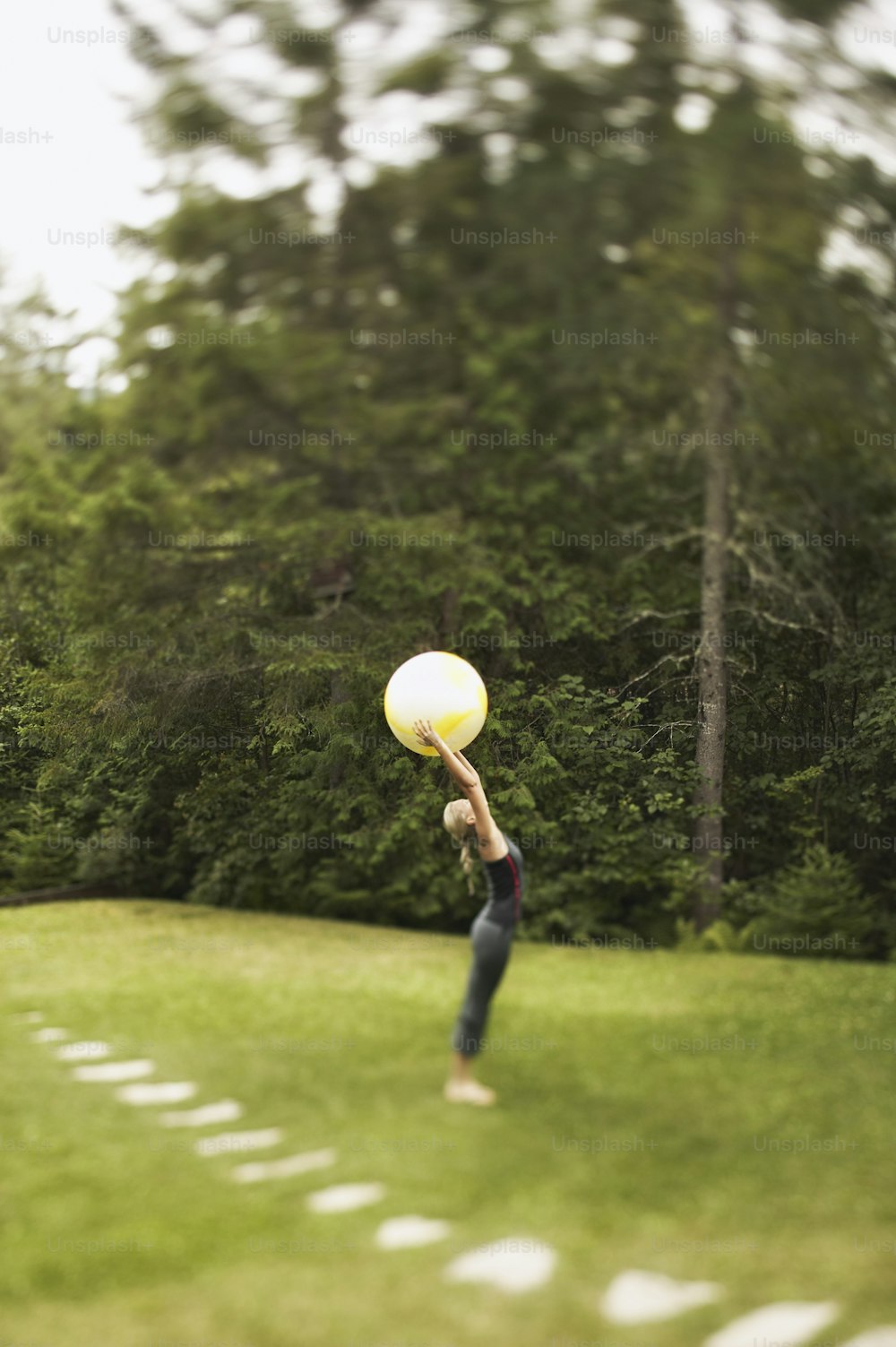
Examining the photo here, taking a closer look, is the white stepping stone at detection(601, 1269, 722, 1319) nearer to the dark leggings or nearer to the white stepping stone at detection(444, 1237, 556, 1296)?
the white stepping stone at detection(444, 1237, 556, 1296)

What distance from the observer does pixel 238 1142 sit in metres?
5.64

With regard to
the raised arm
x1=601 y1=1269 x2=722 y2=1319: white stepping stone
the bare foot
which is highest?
the raised arm

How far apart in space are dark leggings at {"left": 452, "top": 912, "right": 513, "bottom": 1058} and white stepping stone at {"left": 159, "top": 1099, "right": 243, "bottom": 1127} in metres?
1.21

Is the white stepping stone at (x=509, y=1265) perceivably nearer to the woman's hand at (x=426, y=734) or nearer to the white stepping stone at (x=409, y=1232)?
the white stepping stone at (x=409, y=1232)

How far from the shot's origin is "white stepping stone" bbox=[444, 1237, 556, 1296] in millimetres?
4383

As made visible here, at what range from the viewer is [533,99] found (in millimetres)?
11594

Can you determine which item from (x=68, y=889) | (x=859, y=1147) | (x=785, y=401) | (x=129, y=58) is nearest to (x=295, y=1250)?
(x=859, y=1147)

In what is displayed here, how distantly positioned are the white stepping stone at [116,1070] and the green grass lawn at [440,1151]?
0.11m

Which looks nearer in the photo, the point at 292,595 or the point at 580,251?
the point at 580,251

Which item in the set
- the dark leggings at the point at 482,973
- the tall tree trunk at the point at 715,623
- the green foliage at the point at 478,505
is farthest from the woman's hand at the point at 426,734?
the tall tree trunk at the point at 715,623

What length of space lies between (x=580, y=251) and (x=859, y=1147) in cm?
Result: 881

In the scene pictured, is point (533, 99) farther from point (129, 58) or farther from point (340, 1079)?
point (340, 1079)

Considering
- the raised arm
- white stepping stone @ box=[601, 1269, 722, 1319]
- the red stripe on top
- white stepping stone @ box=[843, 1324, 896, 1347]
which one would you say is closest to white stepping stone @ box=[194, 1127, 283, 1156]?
the red stripe on top

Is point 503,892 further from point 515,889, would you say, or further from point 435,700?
point 435,700
